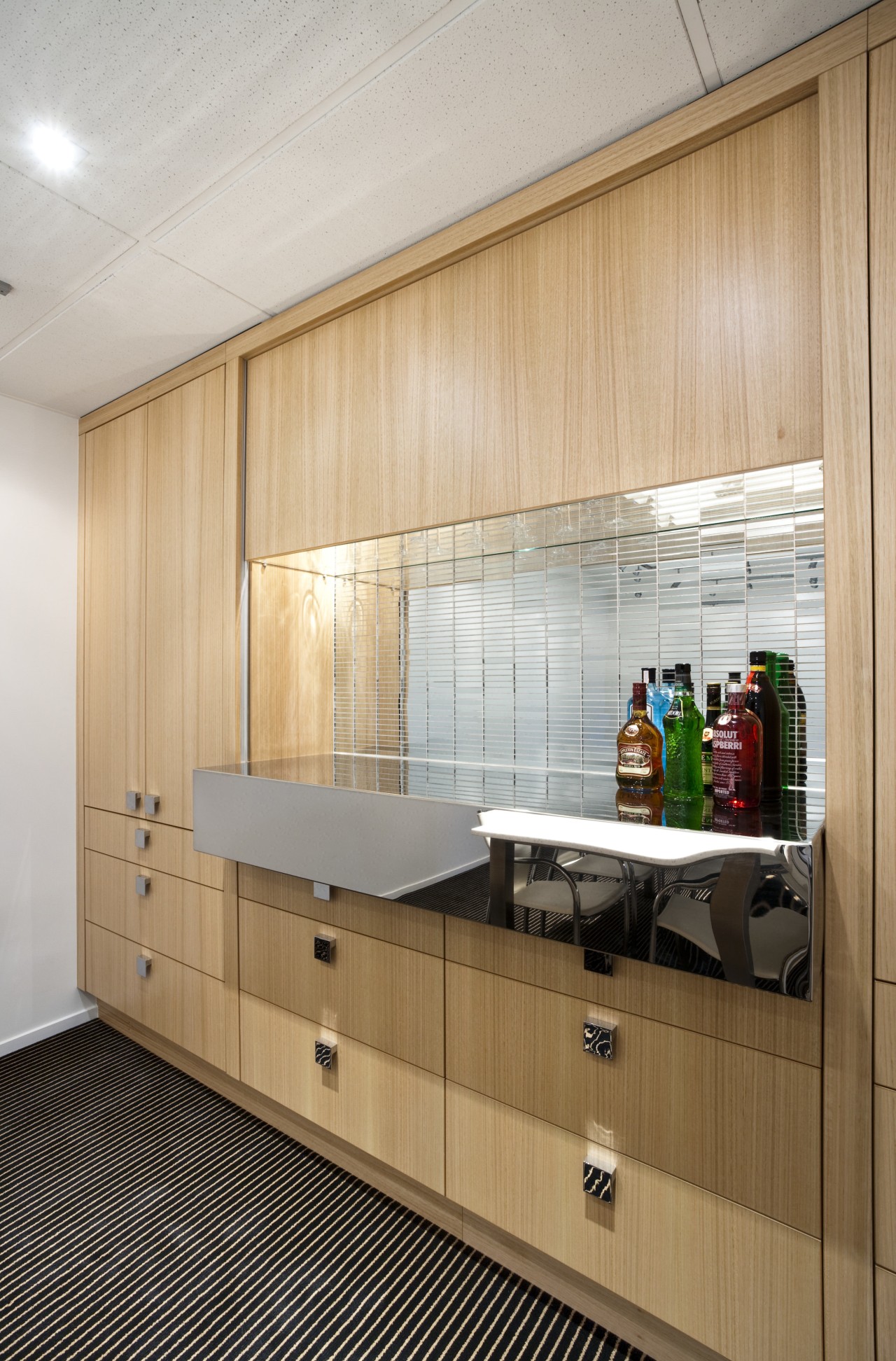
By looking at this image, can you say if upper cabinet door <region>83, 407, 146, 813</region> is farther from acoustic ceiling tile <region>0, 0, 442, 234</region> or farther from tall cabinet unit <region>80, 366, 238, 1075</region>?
acoustic ceiling tile <region>0, 0, 442, 234</region>

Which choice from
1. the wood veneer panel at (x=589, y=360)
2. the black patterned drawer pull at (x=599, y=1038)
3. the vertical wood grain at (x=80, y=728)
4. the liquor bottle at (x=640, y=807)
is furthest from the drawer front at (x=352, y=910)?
the vertical wood grain at (x=80, y=728)

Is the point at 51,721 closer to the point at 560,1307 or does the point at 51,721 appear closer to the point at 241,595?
the point at 241,595

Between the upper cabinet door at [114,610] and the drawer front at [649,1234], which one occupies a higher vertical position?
the upper cabinet door at [114,610]

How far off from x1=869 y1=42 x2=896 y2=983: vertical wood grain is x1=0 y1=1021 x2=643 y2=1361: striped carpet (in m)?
1.09

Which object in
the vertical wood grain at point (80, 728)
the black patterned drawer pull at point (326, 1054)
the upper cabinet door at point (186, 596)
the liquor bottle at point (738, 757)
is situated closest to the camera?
the liquor bottle at point (738, 757)

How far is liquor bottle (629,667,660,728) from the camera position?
1478 millimetres

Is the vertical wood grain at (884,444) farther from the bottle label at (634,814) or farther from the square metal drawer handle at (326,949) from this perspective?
the square metal drawer handle at (326,949)

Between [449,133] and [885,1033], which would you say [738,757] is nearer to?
[885,1033]

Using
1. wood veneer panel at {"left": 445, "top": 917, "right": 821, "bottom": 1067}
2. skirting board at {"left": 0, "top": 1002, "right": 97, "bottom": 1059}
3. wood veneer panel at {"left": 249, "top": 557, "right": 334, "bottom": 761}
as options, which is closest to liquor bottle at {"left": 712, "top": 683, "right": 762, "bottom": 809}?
wood veneer panel at {"left": 445, "top": 917, "right": 821, "bottom": 1067}

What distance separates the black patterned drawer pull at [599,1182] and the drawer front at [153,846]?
4.25 ft

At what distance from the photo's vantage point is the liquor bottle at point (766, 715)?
1.36 meters

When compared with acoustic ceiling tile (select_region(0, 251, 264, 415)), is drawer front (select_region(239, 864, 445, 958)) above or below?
below

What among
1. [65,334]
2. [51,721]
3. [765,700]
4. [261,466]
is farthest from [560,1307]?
[65,334]

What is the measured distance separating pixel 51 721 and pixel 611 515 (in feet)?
7.42
